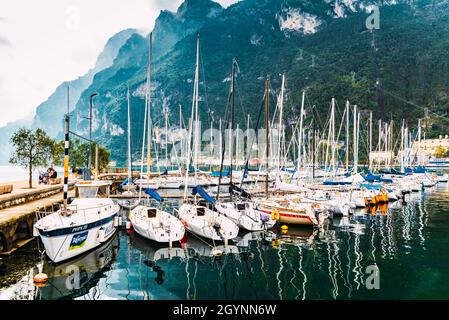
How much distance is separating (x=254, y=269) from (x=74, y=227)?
975 centimetres

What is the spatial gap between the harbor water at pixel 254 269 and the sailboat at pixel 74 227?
0.68 meters

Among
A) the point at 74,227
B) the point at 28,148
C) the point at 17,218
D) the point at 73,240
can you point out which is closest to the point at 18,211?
the point at 17,218

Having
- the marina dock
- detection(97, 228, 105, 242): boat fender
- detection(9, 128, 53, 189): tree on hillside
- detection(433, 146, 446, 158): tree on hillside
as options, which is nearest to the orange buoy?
detection(97, 228, 105, 242): boat fender

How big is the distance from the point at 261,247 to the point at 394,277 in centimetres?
799

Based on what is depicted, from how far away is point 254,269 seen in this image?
16344 millimetres

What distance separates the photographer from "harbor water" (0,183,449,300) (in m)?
13.3

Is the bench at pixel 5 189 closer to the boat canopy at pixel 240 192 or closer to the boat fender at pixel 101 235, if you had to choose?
the boat fender at pixel 101 235

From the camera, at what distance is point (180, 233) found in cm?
2011

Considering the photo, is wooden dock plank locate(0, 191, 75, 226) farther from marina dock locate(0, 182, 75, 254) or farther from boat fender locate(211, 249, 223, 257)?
boat fender locate(211, 249, 223, 257)

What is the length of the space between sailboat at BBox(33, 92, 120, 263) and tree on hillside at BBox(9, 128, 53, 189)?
16969 mm

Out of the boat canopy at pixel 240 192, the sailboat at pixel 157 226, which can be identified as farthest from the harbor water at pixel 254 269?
the boat canopy at pixel 240 192
